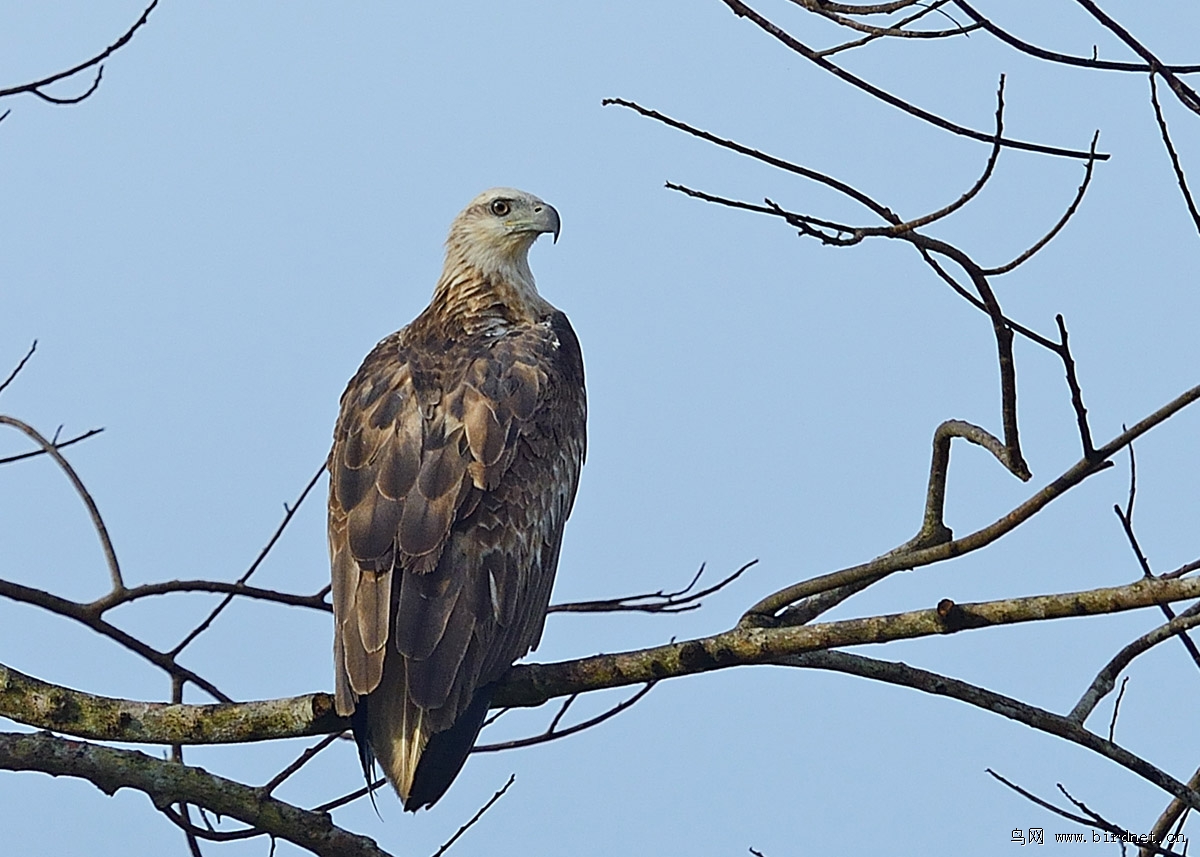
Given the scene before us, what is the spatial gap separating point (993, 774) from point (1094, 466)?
4.95 ft

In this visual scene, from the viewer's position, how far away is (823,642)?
4441 mm

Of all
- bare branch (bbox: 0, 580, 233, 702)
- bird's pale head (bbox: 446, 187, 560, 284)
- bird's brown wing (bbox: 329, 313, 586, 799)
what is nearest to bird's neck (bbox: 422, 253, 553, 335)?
bird's pale head (bbox: 446, 187, 560, 284)

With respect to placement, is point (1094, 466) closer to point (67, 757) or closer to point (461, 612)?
point (461, 612)

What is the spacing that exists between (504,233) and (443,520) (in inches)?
104

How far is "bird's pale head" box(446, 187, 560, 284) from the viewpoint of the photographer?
26.8 feet

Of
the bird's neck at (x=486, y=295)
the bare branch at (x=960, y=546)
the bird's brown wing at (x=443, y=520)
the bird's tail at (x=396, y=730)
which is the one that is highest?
the bird's neck at (x=486, y=295)

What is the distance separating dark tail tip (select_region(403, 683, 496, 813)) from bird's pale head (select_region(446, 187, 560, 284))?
3.07 meters

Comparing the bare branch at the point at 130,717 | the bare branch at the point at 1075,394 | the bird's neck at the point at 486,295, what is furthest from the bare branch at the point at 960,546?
the bird's neck at the point at 486,295

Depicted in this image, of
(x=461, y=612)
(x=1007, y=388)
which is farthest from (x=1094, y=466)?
(x=461, y=612)

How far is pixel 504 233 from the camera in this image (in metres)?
8.23

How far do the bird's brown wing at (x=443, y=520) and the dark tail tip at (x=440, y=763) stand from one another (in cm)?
2

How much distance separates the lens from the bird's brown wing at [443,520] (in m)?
5.64

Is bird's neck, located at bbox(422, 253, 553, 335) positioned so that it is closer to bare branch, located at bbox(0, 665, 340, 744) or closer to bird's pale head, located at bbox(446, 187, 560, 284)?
bird's pale head, located at bbox(446, 187, 560, 284)

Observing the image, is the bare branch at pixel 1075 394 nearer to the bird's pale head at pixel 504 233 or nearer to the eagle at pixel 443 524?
the eagle at pixel 443 524
